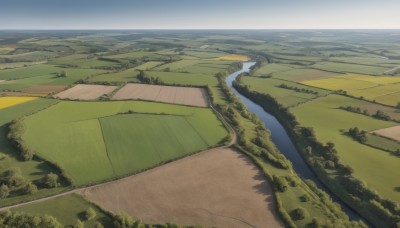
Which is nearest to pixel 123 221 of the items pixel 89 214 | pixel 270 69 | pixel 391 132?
pixel 89 214

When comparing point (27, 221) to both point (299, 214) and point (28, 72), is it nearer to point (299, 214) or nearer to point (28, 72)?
point (299, 214)

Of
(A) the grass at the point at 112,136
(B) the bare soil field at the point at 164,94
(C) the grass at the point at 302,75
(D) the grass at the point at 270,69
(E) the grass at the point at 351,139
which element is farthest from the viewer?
(D) the grass at the point at 270,69

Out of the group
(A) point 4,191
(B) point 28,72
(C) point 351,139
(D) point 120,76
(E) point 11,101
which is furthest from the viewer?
(B) point 28,72

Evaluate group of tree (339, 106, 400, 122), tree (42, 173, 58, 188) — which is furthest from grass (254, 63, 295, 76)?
tree (42, 173, 58, 188)

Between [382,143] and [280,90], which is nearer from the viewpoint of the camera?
[382,143]

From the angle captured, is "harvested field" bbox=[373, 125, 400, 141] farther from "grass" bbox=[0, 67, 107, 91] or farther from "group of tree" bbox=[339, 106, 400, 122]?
"grass" bbox=[0, 67, 107, 91]

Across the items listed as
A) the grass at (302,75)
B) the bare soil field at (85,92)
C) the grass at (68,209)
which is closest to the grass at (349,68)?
the grass at (302,75)

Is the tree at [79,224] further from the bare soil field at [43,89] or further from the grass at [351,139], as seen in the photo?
the bare soil field at [43,89]
